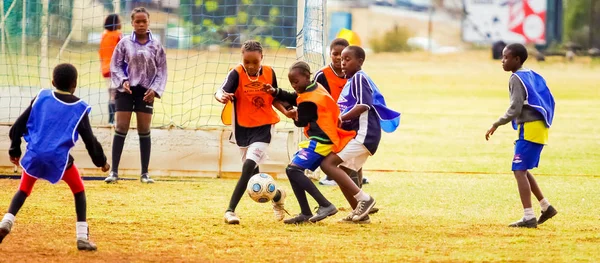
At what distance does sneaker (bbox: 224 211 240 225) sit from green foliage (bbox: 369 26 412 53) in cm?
4832

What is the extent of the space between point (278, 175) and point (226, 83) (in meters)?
3.63

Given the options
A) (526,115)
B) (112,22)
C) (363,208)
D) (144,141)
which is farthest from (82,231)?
(112,22)

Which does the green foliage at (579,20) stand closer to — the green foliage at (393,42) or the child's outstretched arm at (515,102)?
the green foliage at (393,42)

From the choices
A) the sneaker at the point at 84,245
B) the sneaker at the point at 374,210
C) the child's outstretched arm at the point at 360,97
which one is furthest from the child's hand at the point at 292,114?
the sneaker at the point at 84,245

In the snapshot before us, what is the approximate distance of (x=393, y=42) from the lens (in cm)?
5634

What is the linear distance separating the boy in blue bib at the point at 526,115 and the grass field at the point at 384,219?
38 cm

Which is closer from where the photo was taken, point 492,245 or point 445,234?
point 492,245

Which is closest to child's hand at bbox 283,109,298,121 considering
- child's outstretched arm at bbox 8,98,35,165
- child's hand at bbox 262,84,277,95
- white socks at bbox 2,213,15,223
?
child's hand at bbox 262,84,277,95

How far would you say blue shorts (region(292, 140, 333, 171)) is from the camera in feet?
26.1

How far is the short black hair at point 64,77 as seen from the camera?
21.8ft

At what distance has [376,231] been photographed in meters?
7.79

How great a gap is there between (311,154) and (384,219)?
105 cm

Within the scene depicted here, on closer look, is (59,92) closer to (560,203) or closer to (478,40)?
(560,203)

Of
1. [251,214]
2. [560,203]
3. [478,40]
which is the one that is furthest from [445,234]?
[478,40]
